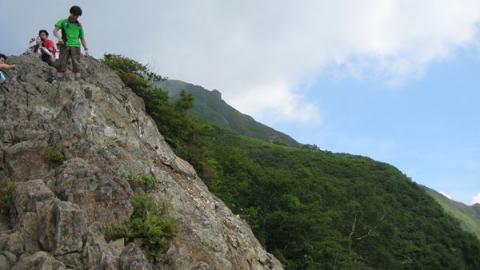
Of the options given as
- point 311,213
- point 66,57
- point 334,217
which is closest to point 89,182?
point 66,57

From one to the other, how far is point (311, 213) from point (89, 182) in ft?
124

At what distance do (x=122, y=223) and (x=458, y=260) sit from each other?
306ft

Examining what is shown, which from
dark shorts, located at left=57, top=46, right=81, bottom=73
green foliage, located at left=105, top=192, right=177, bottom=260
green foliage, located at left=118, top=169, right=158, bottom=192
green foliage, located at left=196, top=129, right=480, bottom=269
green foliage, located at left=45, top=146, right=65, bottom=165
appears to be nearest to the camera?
green foliage, located at left=105, top=192, right=177, bottom=260

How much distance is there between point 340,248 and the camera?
4647 centimetres

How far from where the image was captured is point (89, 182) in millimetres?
12961

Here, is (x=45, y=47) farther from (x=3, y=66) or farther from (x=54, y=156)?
(x=54, y=156)

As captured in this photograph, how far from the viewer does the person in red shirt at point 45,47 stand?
19.8 meters

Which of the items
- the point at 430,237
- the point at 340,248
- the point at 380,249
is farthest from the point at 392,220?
the point at 340,248

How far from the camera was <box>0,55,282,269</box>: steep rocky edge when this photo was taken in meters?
10.9

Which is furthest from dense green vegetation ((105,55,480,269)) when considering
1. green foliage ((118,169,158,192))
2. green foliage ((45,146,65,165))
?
green foliage ((45,146,65,165))

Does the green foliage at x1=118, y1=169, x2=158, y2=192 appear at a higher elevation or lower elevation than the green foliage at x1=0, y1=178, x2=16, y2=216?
higher

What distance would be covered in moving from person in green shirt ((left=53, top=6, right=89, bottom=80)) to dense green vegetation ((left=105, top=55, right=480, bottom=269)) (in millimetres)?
6073

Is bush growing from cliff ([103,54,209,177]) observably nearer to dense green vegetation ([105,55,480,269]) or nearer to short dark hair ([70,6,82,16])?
dense green vegetation ([105,55,480,269])

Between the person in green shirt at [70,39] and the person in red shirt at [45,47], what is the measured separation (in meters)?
0.69
